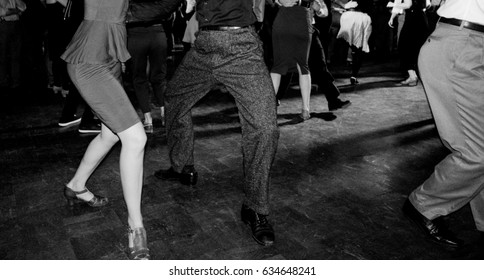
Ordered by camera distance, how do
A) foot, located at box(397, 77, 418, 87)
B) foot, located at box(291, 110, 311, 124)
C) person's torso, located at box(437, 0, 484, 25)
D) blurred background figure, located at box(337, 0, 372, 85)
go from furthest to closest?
1. foot, located at box(397, 77, 418, 87)
2. blurred background figure, located at box(337, 0, 372, 85)
3. foot, located at box(291, 110, 311, 124)
4. person's torso, located at box(437, 0, 484, 25)

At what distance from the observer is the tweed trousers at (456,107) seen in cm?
253

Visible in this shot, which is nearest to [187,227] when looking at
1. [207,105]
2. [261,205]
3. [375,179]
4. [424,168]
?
[261,205]

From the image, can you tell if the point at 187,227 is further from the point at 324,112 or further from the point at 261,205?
the point at 324,112

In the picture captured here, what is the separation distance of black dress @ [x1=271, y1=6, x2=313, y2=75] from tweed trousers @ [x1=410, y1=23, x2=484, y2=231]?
234 cm

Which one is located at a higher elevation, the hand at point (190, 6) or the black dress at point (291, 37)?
the hand at point (190, 6)

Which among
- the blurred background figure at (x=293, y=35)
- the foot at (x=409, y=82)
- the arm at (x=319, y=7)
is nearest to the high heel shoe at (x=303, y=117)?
the blurred background figure at (x=293, y=35)

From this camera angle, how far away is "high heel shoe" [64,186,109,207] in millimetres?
3115

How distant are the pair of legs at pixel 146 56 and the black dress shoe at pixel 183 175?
120 cm

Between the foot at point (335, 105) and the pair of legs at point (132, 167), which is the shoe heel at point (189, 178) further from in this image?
the foot at point (335, 105)

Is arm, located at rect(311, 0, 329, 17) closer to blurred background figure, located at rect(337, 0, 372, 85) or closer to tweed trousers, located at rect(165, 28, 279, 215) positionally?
blurred background figure, located at rect(337, 0, 372, 85)

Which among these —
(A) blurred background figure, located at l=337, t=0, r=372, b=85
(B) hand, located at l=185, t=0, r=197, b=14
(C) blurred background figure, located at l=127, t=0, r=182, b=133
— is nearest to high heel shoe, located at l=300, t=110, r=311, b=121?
(C) blurred background figure, located at l=127, t=0, r=182, b=133
